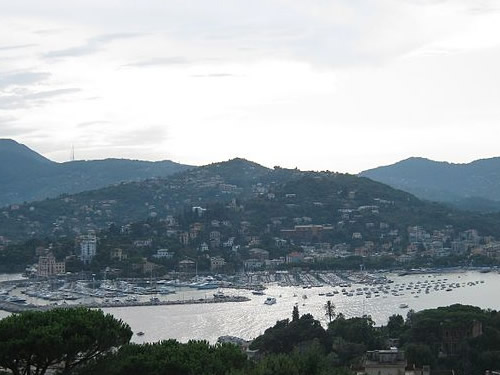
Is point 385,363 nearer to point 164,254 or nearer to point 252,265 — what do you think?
point 252,265

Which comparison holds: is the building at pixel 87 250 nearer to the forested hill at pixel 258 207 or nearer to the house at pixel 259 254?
the house at pixel 259 254

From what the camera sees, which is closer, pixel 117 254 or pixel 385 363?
pixel 385 363

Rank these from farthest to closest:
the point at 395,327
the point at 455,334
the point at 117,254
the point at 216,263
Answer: the point at 216,263, the point at 117,254, the point at 395,327, the point at 455,334

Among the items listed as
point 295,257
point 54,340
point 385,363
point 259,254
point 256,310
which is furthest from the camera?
point 259,254

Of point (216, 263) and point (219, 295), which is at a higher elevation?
point (216, 263)

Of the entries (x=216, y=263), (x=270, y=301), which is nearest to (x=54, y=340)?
(x=270, y=301)

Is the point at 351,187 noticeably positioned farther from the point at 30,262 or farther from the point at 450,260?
the point at 30,262

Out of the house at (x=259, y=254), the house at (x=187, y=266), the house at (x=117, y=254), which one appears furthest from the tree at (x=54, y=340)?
the house at (x=259, y=254)
